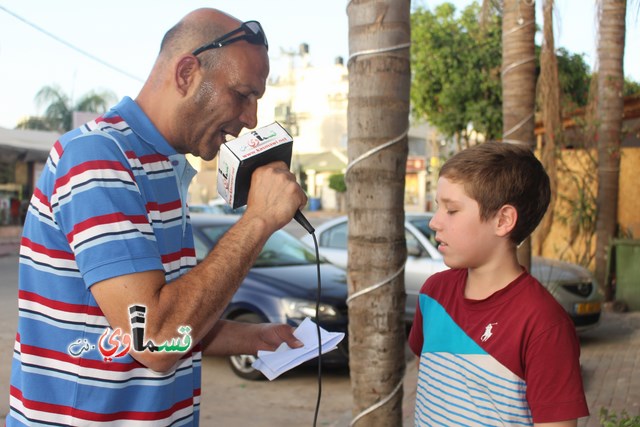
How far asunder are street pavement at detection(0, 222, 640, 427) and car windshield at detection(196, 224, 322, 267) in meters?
1.56

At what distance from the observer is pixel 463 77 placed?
619 inches

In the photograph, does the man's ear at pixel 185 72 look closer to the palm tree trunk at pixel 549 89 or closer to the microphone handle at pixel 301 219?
the microphone handle at pixel 301 219

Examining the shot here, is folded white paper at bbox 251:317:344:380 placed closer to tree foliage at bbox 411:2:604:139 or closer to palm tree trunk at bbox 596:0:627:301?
palm tree trunk at bbox 596:0:627:301

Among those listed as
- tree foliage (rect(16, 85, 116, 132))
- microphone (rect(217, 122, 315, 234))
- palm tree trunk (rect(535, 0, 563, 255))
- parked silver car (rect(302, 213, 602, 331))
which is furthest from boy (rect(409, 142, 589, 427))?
tree foliage (rect(16, 85, 116, 132))

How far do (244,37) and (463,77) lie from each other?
1437 centimetres

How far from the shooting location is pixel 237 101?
1.95 m

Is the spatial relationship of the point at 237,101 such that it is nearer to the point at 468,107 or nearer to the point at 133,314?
the point at 133,314

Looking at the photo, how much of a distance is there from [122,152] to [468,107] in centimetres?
1456

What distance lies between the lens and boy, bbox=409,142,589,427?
202 centimetres

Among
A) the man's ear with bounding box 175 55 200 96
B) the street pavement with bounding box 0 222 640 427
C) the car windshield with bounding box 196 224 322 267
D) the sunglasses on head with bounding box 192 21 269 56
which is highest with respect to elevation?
the sunglasses on head with bounding box 192 21 269 56

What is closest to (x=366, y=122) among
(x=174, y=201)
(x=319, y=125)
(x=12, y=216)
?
(x=174, y=201)

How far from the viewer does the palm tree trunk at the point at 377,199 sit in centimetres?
359

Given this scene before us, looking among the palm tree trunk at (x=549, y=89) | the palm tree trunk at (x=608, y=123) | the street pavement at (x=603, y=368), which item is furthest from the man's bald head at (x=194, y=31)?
the palm tree trunk at (x=608, y=123)

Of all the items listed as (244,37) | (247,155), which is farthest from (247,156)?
(244,37)
